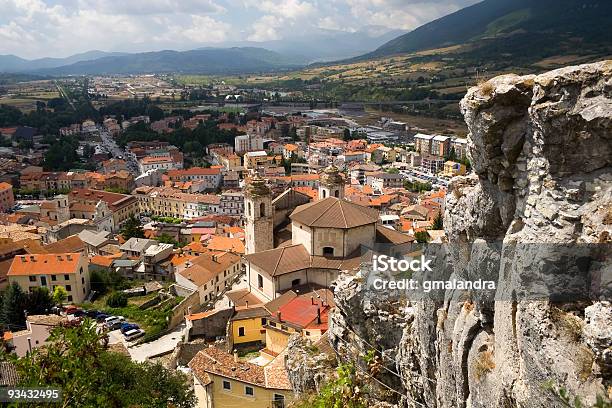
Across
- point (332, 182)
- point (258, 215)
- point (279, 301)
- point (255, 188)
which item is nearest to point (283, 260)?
point (279, 301)

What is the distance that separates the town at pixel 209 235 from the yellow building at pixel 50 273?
108 millimetres

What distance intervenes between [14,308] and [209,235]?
23.6 meters

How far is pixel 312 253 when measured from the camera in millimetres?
29172

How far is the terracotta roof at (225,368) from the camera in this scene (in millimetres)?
19798

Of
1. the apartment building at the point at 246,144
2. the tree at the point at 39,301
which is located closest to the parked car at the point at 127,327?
the tree at the point at 39,301

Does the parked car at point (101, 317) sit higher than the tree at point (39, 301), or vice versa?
the tree at point (39, 301)

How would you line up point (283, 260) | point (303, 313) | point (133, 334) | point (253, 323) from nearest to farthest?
point (303, 313) → point (253, 323) → point (283, 260) → point (133, 334)

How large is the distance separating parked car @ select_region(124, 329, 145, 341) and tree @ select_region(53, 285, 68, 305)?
32.1 ft

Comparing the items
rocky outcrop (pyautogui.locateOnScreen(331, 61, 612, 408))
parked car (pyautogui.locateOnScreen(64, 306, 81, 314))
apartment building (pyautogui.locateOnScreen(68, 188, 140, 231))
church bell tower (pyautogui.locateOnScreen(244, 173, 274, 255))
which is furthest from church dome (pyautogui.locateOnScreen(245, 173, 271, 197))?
apartment building (pyautogui.locateOnScreen(68, 188, 140, 231))

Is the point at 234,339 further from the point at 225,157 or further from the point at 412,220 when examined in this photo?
the point at 225,157

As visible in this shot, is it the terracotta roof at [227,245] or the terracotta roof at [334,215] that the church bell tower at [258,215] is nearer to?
the terracotta roof at [334,215]

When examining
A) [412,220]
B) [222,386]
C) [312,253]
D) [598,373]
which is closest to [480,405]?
[598,373]

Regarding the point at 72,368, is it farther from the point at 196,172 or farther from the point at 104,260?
the point at 196,172

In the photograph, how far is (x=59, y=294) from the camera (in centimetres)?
4138
